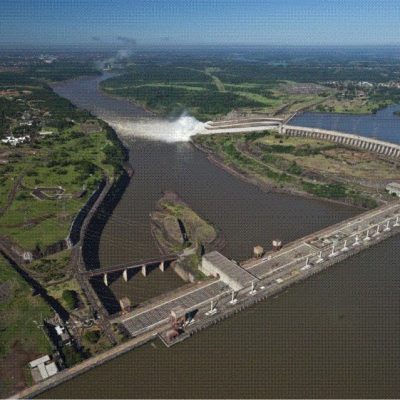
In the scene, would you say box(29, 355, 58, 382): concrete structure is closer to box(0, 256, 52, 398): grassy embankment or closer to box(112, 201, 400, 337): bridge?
box(0, 256, 52, 398): grassy embankment

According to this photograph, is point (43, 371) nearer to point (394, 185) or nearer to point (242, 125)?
point (394, 185)

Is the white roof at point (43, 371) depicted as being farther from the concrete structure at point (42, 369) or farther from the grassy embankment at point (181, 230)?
the grassy embankment at point (181, 230)

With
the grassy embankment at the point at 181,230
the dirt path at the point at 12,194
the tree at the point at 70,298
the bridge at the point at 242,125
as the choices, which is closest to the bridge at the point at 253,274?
the grassy embankment at the point at 181,230

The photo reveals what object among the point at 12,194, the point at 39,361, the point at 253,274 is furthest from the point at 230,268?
the point at 12,194

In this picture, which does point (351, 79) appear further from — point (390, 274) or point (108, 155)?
point (390, 274)

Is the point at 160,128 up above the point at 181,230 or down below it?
above

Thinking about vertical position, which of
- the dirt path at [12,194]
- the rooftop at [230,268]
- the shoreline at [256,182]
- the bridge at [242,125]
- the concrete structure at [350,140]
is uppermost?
the bridge at [242,125]
